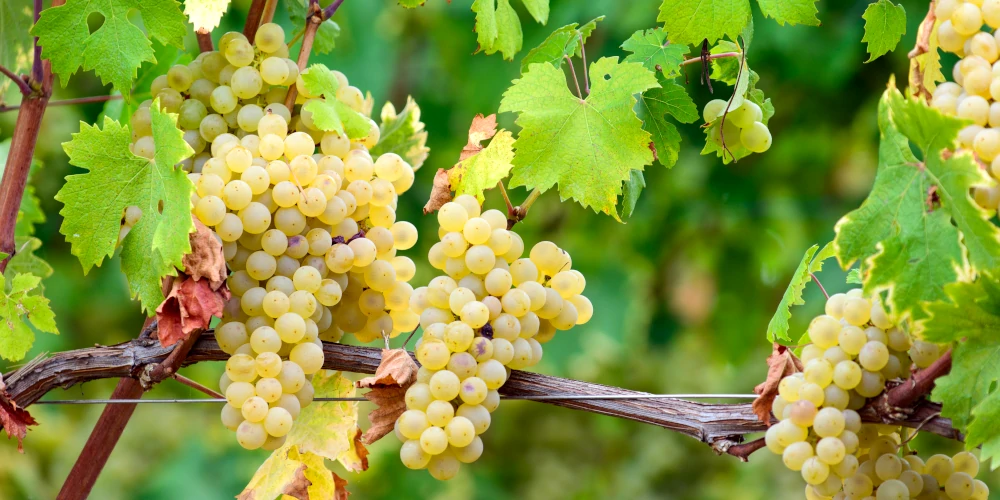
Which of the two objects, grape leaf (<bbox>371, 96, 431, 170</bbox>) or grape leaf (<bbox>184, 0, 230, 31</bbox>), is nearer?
grape leaf (<bbox>184, 0, 230, 31</bbox>)

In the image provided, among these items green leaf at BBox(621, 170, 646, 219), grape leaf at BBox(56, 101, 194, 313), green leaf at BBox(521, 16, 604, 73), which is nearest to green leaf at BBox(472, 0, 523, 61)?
green leaf at BBox(521, 16, 604, 73)

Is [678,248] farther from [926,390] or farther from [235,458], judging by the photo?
[926,390]

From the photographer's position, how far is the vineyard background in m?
2.19

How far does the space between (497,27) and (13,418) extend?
41 cm

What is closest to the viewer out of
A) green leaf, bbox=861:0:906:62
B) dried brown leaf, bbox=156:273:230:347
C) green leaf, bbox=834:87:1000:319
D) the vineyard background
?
green leaf, bbox=834:87:1000:319

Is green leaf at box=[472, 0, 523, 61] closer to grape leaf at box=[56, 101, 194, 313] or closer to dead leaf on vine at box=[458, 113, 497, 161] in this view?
dead leaf on vine at box=[458, 113, 497, 161]

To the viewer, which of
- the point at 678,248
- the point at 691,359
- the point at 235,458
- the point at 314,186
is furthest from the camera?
the point at 691,359

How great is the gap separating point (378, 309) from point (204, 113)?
0.56 feet

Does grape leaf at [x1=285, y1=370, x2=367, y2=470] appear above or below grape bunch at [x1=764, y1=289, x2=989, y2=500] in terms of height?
below

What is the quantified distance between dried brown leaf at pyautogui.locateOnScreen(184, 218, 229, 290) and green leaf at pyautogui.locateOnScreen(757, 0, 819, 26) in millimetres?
353

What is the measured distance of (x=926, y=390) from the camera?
1.48 feet

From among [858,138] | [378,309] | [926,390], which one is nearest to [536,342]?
[378,309]

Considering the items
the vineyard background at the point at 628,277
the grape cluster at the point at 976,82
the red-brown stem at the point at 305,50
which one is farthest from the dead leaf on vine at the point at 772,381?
the vineyard background at the point at 628,277

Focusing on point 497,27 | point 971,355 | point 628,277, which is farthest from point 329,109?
point 628,277
